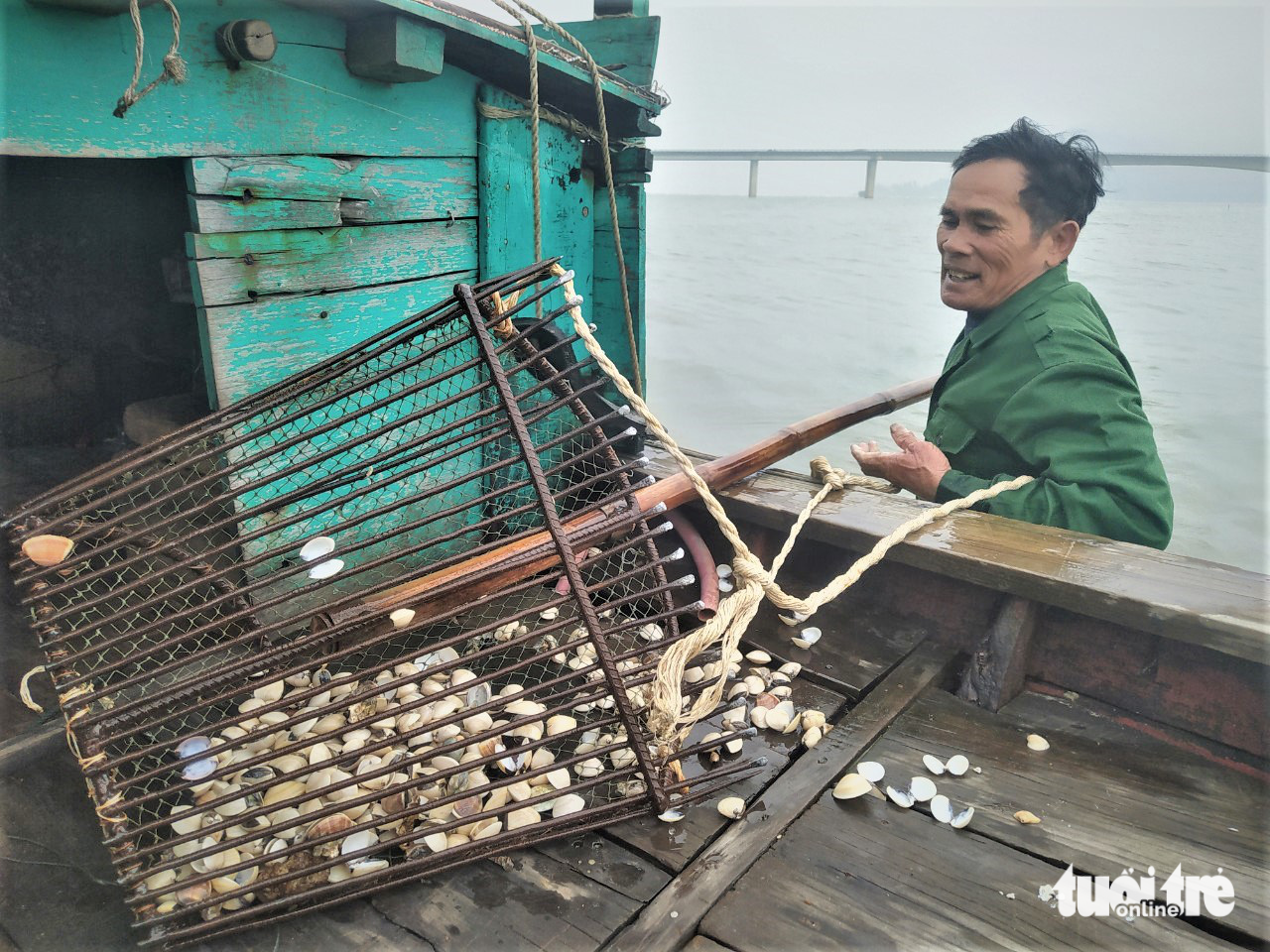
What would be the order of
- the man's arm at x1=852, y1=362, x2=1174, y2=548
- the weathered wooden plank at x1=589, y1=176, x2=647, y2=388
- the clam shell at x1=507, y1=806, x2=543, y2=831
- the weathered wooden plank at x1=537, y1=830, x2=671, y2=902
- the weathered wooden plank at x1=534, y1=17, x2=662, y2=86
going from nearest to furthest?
the weathered wooden plank at x1=537, y1=830, x2=671, y2=902 → the clam shell at x1=507, y1=806, x2=543, y2=831 → the man's arm at x1=852, y1=362, x2=1174, y2=548 → the weathered wooden plank at x1=534, y1=17, x2=662, y2=86 → the weathered wooden plank at x1=589, y1=176, x2=647, y2=388

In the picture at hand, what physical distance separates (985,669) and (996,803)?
0.42 meters

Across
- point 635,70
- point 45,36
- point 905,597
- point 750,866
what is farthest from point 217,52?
point 905,597

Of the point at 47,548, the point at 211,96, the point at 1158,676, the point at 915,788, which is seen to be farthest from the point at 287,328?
the point at 1158,676

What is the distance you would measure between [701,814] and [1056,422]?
4.96 feet

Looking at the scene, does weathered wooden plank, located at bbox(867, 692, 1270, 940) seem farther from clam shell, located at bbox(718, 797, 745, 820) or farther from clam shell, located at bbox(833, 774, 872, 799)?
clam shell, located at bbox(718, 797, 745, 820)

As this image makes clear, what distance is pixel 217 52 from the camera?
68.8 inches

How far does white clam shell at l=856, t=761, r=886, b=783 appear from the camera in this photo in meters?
1.64

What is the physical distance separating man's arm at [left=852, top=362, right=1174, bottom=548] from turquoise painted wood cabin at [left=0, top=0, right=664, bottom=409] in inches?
65.8

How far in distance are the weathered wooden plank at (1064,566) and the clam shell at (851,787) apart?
0.62m

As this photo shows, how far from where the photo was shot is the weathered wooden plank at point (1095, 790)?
4.72 feet

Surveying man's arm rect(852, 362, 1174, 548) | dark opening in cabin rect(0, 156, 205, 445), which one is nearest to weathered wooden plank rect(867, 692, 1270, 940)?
man's arm rect(852, 362, 1174, 548)

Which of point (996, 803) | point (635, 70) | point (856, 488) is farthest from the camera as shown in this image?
point (635, 70)

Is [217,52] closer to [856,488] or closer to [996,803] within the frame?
[856,488]

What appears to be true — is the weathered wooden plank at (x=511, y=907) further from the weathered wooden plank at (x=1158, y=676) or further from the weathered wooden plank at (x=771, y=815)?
the weathered wooden plank at (x=1158, y=676)
